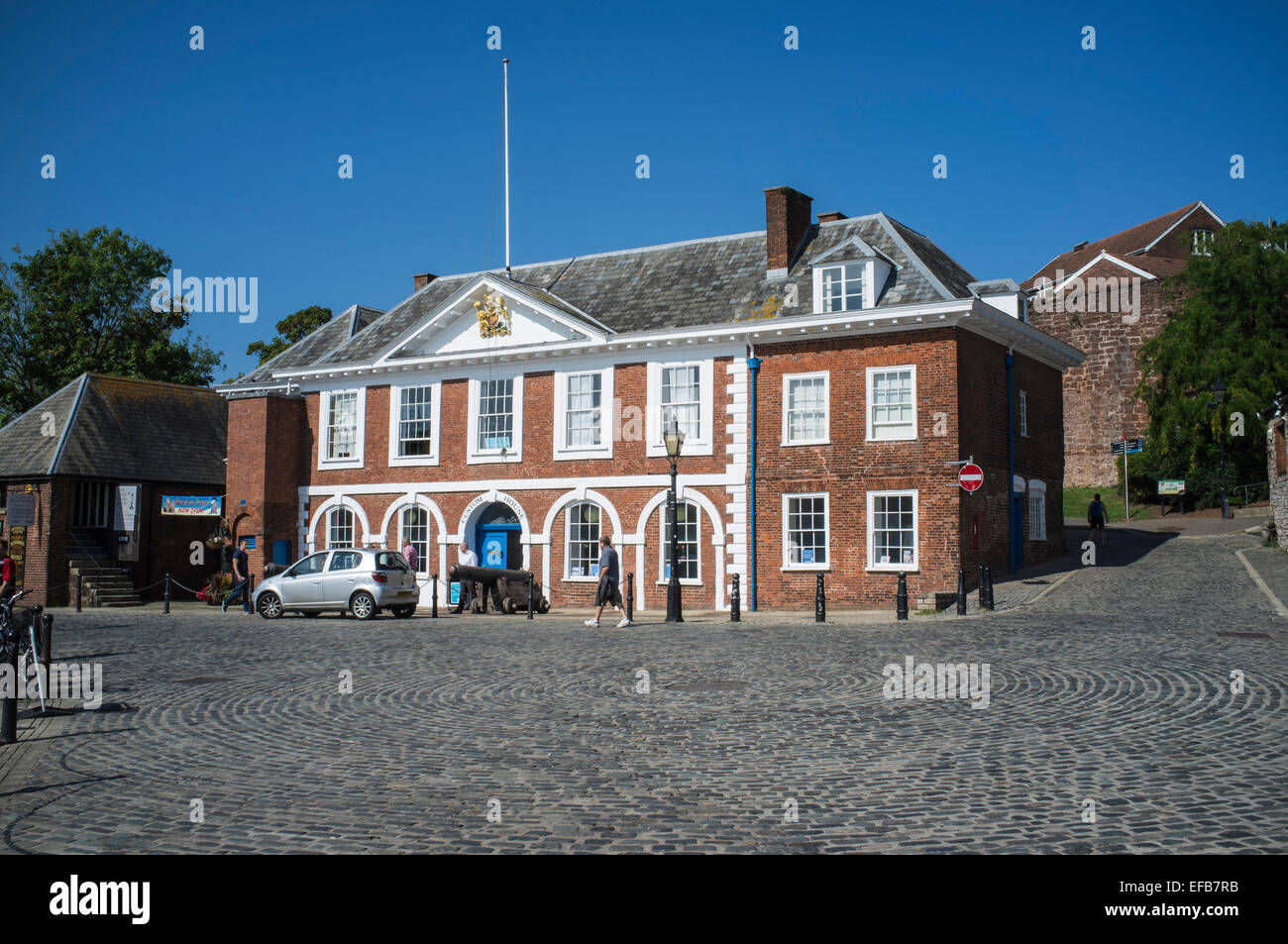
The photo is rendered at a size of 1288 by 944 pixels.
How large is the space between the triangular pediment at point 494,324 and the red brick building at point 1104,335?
33.0m

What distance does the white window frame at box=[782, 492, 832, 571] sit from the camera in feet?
83.3

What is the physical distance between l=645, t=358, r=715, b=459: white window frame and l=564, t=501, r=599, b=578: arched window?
258cm

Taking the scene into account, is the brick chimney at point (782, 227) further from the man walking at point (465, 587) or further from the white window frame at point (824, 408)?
the man walking at point (465, 587)

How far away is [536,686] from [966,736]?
541cm

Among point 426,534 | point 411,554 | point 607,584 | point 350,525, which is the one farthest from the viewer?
point 350,525

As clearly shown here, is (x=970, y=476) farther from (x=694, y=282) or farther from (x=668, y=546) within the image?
(x=694, y=282)

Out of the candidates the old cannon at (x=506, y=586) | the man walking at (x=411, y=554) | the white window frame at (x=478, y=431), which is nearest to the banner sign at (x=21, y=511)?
the man walking at (x=411, y=554)

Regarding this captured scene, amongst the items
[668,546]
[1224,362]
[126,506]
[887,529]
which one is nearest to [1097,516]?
[1224,362]

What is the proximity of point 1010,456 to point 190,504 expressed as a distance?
2434cm

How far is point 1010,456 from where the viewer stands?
90.0 ft

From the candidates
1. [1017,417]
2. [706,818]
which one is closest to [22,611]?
[706,818]

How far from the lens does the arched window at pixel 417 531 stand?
3130cm

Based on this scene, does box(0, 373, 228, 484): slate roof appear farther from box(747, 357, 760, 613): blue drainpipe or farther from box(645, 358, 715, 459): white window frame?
box(747, 357, 760, 613): blue drainpipe

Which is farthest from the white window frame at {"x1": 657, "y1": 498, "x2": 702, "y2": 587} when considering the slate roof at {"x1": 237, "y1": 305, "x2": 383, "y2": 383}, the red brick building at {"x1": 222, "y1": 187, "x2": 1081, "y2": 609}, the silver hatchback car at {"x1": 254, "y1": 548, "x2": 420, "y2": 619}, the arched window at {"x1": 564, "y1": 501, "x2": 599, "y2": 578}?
the slate roof at {"x1": 237, "y1": 305, "x2": 383, "y2": 383}
